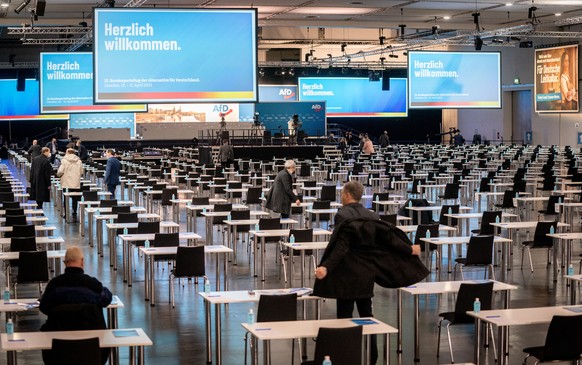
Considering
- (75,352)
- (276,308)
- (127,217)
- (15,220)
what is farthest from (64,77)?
(75,352)

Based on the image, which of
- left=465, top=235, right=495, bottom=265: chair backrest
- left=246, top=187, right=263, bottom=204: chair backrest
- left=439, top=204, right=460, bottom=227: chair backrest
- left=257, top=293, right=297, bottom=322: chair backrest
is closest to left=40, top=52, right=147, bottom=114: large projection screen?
left=246, top=187, right=263, bottom=204: chair backrest

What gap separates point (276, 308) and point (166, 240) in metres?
4.46

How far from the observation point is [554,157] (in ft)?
108

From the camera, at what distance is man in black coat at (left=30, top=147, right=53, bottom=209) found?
2067 centimetres

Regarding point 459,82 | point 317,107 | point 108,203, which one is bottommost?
point 108,203

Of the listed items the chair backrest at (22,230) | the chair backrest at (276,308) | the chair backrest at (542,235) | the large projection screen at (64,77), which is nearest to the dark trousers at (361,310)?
the chair backrest at (276,308)

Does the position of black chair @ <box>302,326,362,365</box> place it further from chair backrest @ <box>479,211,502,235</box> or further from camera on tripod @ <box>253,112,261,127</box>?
camera on tripod @ <box>253,112,261,127</box>

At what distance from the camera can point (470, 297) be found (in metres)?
8.37

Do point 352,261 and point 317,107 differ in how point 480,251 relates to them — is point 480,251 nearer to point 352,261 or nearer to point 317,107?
point 352,261

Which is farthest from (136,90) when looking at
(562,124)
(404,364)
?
(562,124)

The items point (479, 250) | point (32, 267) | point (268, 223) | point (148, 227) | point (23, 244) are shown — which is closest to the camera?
point (32, 267)

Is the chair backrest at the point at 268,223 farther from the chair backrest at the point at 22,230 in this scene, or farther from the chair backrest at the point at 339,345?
the chair backrest at the point at 339,345

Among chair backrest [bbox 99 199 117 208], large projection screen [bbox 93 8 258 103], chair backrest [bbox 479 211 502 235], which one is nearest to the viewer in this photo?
chair backrest [bbox 479 211 502 235]

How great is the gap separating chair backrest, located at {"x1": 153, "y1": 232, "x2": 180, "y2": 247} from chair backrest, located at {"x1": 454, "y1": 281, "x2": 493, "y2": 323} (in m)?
4.56
